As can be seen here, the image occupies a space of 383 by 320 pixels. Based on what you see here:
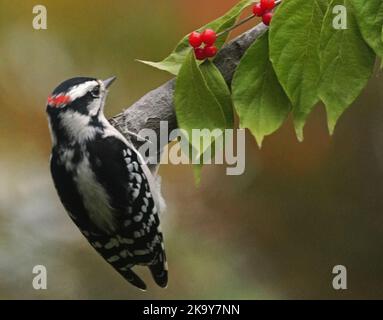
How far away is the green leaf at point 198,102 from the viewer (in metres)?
0.65

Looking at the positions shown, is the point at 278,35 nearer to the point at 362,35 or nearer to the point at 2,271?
the point at 362,35

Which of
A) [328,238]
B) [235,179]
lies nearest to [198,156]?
[235,179]

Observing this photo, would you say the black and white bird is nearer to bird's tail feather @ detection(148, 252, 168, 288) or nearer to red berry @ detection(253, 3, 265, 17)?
bird's tail feather @ detection(148, 252, 168, 288)

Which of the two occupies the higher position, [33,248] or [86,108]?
[86,108]

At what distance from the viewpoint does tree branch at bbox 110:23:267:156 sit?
0.70 m

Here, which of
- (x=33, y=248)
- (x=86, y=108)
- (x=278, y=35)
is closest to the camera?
(x=278, y=35)

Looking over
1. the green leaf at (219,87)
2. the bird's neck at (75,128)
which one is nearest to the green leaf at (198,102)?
the green leaf at (219,87)

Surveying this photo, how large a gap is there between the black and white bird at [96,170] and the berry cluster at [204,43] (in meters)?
0.12

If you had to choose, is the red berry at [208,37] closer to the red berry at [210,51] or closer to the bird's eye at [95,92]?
the red berry at [210,51]

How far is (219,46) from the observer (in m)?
0.68

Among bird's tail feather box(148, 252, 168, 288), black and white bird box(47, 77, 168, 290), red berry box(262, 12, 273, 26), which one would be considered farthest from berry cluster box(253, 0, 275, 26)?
bird's tail feather box(148, 252, 168, 288)

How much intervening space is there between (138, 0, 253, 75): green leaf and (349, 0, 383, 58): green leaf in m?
0.10

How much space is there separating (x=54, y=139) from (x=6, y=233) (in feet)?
1.20

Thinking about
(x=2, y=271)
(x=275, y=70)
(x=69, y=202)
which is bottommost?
(x=2, y=271)
